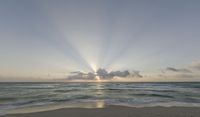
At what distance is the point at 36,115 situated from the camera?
12.3m

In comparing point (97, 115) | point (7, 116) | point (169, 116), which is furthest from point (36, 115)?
point (169, 116)

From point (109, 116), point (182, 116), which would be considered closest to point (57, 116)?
point (109, 116)

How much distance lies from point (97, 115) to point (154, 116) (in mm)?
3212

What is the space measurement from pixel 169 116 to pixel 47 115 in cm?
710

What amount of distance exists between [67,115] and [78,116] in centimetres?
77

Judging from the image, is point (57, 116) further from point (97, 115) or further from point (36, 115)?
point (97, 115)

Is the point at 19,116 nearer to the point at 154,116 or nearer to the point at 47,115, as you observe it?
the point at 47,115

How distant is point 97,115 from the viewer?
11898mm

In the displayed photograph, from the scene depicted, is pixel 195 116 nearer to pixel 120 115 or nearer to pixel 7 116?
pixel 120 115

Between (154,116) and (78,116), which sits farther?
(78,116)

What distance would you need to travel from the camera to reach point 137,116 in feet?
37.0

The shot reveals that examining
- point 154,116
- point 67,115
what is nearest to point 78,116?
point 67,115

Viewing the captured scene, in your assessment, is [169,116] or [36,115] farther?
[36,115]

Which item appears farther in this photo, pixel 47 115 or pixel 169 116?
pixel 47 115
